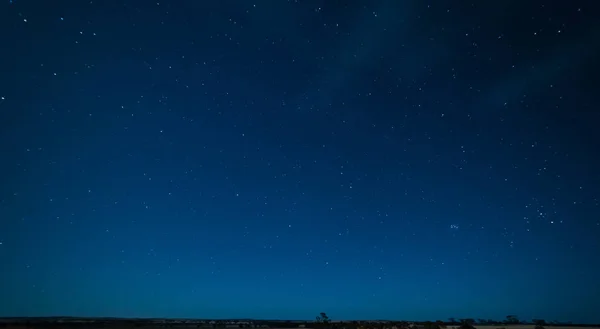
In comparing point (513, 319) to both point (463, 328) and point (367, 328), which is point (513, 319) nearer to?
point (463, 328)

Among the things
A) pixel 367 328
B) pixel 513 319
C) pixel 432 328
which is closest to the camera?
pixel 367 328

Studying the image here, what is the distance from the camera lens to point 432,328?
2274 inches

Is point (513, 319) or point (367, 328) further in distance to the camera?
point (513, 319)

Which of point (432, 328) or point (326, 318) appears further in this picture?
point (326, 318)

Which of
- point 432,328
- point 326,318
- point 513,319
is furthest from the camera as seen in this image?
point 513,319

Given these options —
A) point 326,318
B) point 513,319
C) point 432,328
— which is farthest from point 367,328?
point 513,319

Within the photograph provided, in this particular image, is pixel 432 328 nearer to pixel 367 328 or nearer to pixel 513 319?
pixel 367 328

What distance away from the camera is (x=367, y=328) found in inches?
2108

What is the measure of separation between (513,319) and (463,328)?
70.5 meters

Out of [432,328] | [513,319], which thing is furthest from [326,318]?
[513,319]

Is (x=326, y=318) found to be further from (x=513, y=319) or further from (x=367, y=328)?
(x=513, y=319)

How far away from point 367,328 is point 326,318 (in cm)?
3818

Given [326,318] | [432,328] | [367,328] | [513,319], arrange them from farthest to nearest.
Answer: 1. [513,319]
2. [326,318]
3. [432,328]
4. [367,328]

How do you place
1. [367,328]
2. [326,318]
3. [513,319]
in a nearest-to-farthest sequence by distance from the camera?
[367,328] < [326,318] < [513,319]
